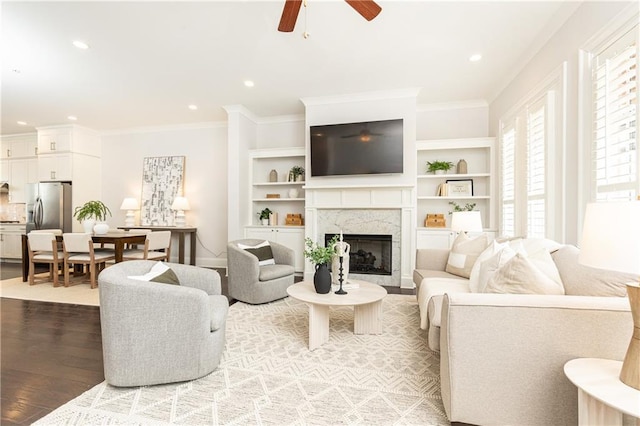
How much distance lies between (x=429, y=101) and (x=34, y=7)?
4.85 metres

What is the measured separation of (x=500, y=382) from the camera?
4.72 feet

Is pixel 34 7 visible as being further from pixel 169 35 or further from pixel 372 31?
pixel 372 31

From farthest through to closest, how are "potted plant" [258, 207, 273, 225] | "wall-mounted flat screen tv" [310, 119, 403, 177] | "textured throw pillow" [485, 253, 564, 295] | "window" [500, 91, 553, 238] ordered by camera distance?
1. "potted plant" [258, 207, 273, 225]
2. "wall-mounted flat screen tv" [310, 119, 403, 177]
3. "window" [500, 91, 553, 238]
4. "textured throw pillow" [485, 253, 564, 295]

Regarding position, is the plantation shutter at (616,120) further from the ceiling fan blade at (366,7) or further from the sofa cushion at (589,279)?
the ceiling fan blade at (366,7)

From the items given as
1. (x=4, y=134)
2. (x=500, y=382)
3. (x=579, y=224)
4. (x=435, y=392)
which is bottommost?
(x=435, y=392)

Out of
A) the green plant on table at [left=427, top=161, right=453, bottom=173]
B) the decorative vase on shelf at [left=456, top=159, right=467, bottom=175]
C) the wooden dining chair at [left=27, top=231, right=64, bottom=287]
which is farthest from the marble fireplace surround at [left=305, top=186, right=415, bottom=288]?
the wooden dining chair at [left=27, top=231, right=64, bottom=287]

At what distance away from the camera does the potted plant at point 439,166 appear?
4824 millimetres

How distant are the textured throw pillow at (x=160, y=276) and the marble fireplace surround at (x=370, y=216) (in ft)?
9.42

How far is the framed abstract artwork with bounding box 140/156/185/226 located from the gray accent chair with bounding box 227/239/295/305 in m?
3.15

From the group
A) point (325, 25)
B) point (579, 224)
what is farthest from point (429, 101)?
point (579, 224)

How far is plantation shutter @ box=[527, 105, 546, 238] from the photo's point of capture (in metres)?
3.07

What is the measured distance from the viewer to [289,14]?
2227 mm

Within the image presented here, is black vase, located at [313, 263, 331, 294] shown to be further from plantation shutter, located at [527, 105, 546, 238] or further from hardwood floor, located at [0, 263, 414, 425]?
plantation shutter, located at [527, 105, 546, 238]

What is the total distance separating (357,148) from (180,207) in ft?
11.8
